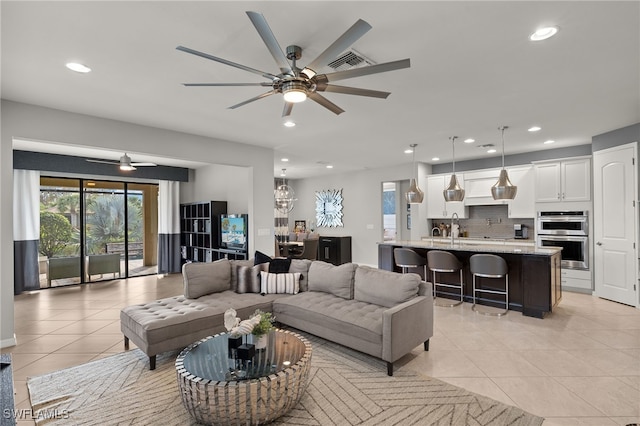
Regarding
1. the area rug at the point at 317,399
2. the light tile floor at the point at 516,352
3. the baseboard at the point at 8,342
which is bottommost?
the light tile floor at the point at 516,352

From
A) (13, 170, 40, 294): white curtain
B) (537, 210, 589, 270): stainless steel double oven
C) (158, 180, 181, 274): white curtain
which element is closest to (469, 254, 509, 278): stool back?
(537, 210, 589, 270): stainless steel double oven

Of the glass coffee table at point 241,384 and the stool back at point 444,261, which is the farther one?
the stool back at point 444,261

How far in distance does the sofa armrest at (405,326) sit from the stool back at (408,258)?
6.76ft

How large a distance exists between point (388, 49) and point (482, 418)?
9.21 ft

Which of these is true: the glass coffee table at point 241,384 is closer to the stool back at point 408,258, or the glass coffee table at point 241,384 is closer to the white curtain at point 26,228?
the stool back at point 408,258

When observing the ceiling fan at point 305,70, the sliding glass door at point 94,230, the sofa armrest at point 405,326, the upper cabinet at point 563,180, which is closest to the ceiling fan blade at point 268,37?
the ceiling fan at point 305,70

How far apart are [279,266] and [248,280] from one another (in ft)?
1.44

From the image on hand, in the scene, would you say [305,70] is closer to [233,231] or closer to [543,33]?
[543,33]

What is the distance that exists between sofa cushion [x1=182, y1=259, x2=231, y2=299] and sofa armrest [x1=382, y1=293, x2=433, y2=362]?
2.26 m

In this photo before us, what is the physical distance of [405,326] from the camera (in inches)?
119

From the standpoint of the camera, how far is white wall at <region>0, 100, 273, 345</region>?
3.57 metres

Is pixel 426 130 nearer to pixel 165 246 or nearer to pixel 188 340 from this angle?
pixel 188 340

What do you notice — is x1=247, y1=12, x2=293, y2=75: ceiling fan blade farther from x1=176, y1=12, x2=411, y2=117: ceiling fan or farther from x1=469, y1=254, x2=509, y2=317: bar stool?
x1=469, y1=254, x2=509, y2=317: bar stool

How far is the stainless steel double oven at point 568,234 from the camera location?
5.73m
